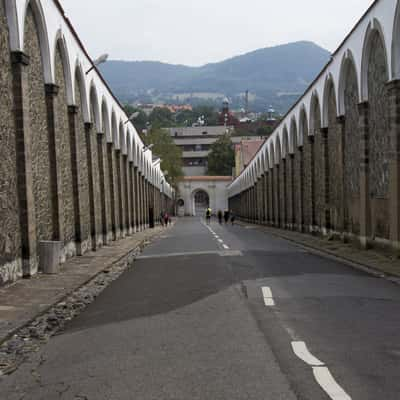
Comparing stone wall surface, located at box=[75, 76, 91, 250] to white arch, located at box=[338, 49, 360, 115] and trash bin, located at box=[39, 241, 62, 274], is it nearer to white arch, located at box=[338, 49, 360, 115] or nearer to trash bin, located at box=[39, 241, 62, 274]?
trash bin, located at box=[39, 241, 62, 274]

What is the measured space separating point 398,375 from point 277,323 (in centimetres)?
255

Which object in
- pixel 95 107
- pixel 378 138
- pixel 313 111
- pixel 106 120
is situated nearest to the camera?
pixel 378 138

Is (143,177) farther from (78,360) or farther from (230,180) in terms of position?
(230,180)

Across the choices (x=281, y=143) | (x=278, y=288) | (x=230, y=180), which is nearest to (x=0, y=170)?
(x=278, y=288)

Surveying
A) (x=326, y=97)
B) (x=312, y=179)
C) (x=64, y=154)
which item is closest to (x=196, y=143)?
(x=312, y=179)

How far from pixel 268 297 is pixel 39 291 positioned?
14.8 feet

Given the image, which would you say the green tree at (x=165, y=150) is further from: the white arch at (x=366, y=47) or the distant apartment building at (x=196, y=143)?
the white arch at (x=366, y=47)

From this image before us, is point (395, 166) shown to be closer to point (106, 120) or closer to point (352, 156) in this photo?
point (352, 156)

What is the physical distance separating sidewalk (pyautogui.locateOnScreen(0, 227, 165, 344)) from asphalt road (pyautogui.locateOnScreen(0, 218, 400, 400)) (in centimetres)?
78

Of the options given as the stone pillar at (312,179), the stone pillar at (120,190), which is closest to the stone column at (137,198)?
Result: the stone pillar at (120,190)

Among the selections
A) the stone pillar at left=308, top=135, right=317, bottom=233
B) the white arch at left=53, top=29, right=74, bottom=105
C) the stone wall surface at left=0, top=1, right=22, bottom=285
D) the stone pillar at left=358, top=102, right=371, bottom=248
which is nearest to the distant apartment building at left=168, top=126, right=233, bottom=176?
the stone pillar at left=308, top=135, right=317, bottom=233

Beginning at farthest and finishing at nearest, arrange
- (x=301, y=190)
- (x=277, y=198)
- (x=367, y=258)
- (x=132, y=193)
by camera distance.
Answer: (x=277, y=198), (x=132, y=193), (x=301, y=190), (x=367, y=258)

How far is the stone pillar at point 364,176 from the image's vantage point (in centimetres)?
2045

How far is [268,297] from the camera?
10.0 metres
